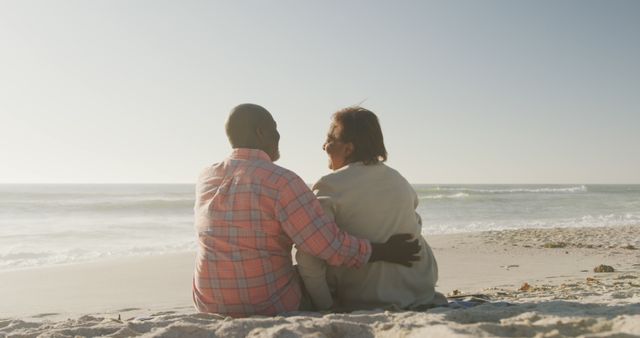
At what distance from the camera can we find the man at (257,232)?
315 cm

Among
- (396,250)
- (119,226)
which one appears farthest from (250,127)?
(119,226)

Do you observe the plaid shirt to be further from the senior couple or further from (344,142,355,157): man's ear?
(344,142,355,157): man's ear

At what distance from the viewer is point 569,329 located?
95.0 inches

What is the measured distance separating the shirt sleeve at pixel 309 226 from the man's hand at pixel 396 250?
21 centimetres

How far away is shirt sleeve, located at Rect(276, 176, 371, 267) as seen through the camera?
10.3ft

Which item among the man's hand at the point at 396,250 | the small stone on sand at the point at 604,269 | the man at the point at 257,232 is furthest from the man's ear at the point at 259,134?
the small stone on sand at the point at 604,269

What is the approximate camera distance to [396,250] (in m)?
3.39

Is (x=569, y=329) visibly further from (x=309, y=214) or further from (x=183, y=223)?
(x=183, y=223)

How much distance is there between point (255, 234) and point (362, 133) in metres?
0.93

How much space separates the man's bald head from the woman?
45cm

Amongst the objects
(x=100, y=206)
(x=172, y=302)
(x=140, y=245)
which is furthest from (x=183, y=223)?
(x=172, y=302)

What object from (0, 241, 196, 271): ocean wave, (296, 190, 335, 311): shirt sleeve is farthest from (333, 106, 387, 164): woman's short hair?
(0, 241, 196, 271): ocean wave

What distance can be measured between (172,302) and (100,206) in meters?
22.1

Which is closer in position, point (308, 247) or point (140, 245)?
point (308, 247)
